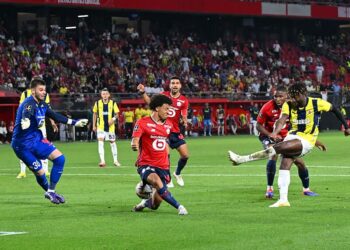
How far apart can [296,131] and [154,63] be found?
41.5m

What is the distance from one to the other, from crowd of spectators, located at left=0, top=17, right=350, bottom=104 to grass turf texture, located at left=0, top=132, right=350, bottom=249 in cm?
2638

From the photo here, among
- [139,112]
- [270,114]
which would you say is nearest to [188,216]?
[270,114]

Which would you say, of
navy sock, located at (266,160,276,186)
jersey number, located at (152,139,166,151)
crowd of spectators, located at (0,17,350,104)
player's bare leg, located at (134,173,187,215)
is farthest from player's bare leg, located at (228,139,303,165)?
crowd of spectators, located at (0,17,350,104)

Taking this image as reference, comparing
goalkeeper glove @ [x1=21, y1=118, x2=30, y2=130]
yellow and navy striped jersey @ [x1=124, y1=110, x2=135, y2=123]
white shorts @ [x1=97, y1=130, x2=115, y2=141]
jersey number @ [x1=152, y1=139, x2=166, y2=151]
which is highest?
goalkeeper glove @ [x1=21, y1=118, x2=30, y2=130]

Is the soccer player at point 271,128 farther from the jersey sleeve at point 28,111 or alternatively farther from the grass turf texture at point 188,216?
the jersey sleeve at point 28,111

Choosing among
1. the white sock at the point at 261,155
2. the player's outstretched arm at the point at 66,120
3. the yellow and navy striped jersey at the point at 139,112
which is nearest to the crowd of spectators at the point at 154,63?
the yellow and navy striped jersey at the point at 139,112

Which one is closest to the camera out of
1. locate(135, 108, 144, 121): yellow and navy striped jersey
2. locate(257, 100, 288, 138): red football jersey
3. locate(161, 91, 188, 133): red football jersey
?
locate(257, 100, 288, 138): red football jersey

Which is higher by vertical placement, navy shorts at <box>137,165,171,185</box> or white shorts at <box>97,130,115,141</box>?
navy shorts at <box>137,165,171,185</box>

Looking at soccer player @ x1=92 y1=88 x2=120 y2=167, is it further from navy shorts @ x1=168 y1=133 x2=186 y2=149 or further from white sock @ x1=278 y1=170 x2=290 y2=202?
white sock @ x1=278 y1=170 x2=290 y2=202

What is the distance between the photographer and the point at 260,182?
66.1 ft

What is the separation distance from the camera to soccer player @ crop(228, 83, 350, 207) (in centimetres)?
1484

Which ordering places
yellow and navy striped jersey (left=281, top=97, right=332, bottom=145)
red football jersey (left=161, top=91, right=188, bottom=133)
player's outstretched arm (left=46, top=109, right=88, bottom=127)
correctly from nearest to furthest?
1. yellow and navy striped jersey (left=281, top=97, right=332, bottom=145)
2. player's outstretched arm (left=46, top=109, right=88, bottom=127)
3. red football jersey (left=161, top=91, right=188, bottom=133)

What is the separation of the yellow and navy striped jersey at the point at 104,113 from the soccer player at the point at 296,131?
44.6ft

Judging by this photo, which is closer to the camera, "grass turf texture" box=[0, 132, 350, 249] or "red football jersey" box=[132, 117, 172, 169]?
"grass turf texture" box=[0, 132, 350, 249]
